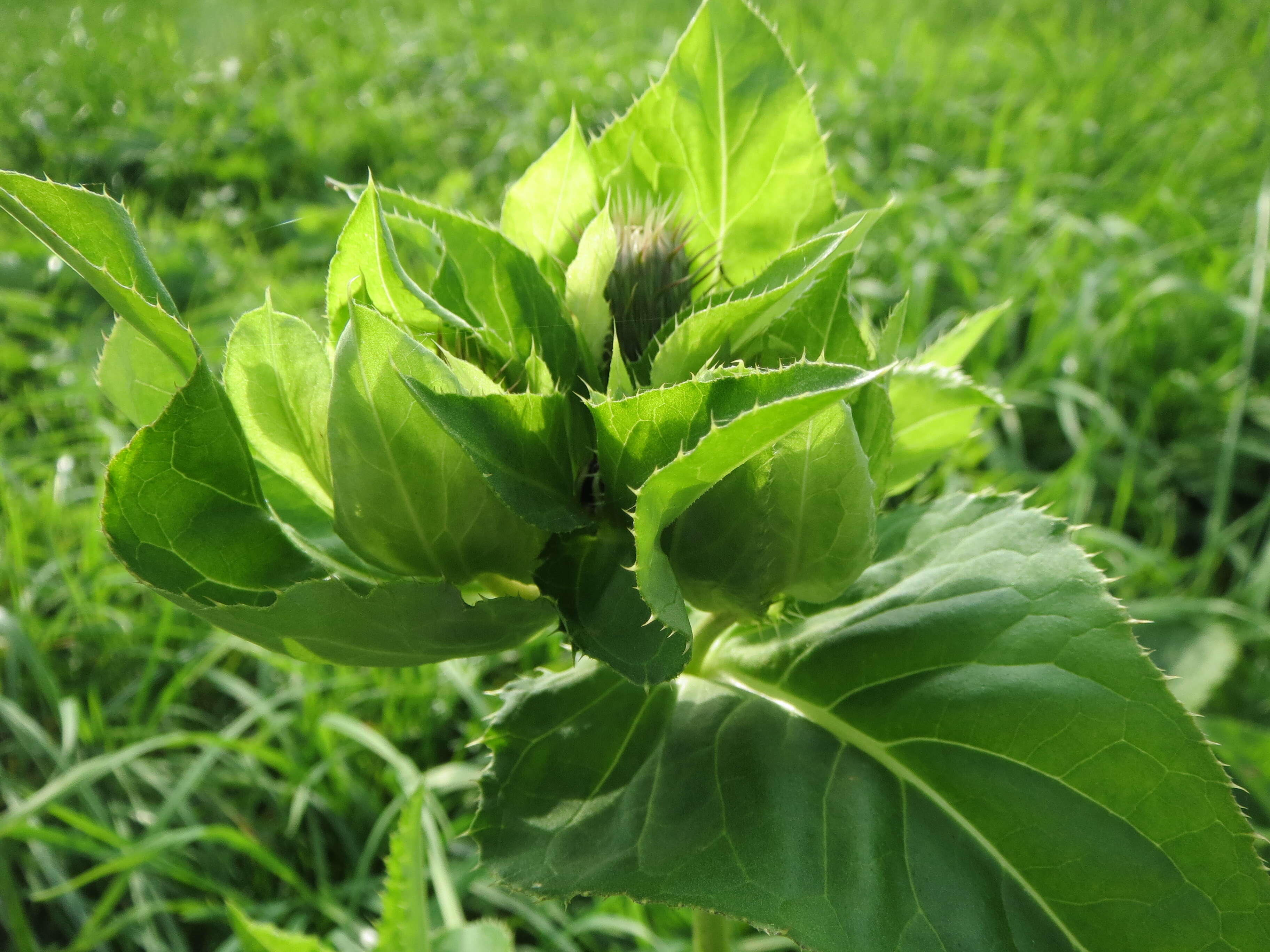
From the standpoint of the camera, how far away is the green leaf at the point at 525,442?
471 millimetres

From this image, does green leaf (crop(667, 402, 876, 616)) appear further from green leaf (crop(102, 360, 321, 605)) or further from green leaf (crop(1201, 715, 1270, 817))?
green leaf (crop(1201, 715, 1270, 817))

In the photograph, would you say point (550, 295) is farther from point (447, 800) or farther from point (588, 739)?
point (447, 800)

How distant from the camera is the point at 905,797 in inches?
23.0

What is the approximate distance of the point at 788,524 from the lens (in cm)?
52

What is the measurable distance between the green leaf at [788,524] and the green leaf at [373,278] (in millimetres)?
174

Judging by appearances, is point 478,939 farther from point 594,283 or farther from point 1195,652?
point 1195,652

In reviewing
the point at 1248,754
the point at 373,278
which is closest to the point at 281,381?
the point at 373,278

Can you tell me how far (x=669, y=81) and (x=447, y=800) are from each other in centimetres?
135

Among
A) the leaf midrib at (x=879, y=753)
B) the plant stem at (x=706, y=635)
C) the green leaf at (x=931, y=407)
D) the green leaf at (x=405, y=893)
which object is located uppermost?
the green leaf at (x=931, y=407)

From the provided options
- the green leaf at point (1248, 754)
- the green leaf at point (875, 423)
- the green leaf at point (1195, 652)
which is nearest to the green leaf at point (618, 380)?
the green leaf at point (875, 423)

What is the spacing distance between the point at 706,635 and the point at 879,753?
134 millimetres

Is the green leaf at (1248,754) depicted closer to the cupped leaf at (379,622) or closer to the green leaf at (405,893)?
the green leaf at (405,893)

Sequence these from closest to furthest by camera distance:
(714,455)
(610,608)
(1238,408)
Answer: (714,455) → (610,608) → (1238,408)

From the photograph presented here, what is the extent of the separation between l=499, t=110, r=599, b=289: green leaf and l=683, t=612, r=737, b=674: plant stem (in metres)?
0.24
